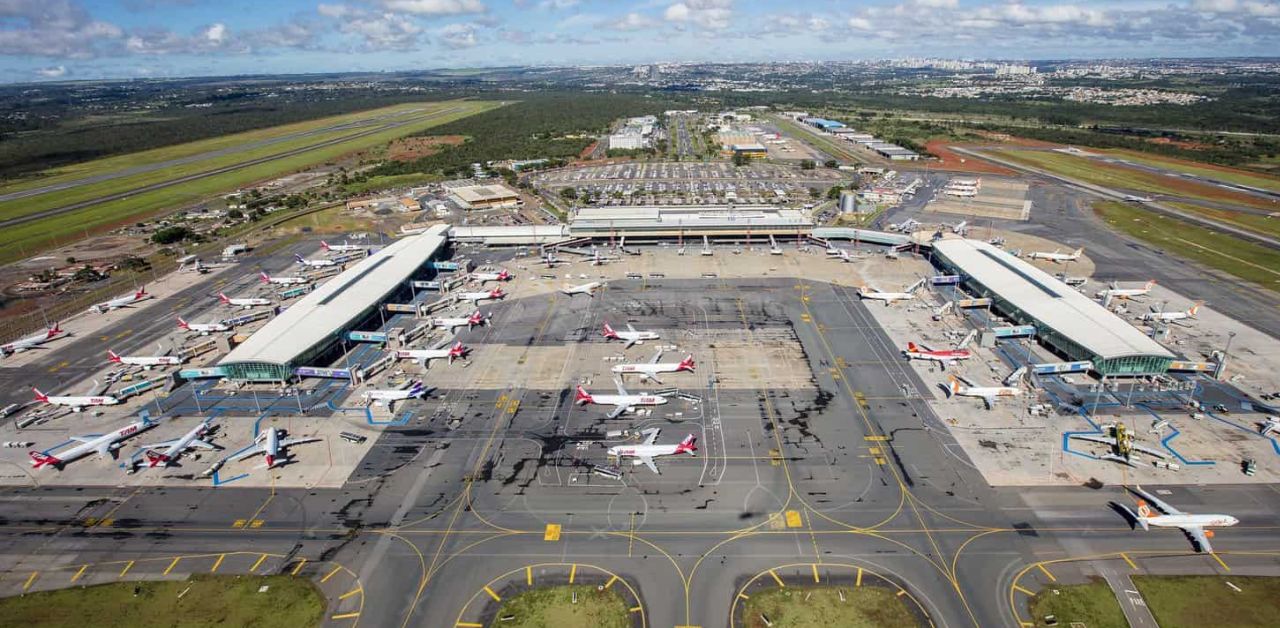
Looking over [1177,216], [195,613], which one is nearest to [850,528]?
[195,613]

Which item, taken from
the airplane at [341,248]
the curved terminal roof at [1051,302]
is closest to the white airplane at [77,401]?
the airplane at [341,248]

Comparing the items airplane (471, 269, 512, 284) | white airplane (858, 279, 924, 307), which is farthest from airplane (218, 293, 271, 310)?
white airplane (858, 279, 924, 307)

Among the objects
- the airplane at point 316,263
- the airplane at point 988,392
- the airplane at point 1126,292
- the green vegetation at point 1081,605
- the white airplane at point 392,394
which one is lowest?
the green vegetation at point 1081,605

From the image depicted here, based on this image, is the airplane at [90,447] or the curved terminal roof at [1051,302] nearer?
the airplane at [90,447]

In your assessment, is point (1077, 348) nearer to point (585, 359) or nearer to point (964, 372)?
point (964, 372)

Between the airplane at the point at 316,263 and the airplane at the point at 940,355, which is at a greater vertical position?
the airplane at the point at 316,263

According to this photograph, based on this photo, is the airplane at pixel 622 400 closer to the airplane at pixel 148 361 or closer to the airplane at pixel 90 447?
the airplane at pixel 90 447
